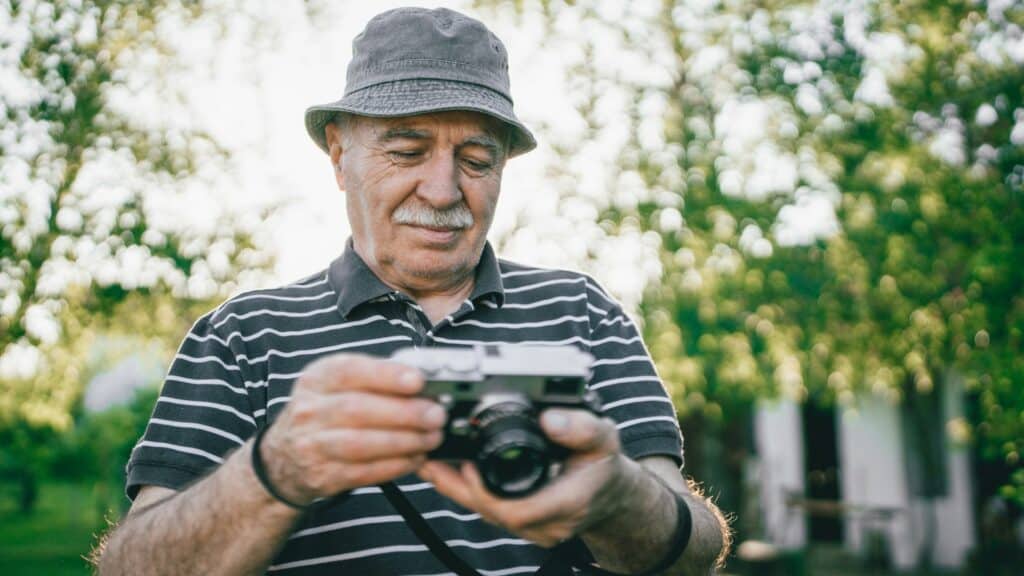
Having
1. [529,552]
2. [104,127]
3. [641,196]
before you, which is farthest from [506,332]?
[641,196]

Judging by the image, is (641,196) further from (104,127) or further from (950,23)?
(104,127)

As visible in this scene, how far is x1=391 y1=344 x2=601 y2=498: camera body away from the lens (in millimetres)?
1549

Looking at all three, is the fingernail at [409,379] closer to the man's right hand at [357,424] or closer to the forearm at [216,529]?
the man's right hand at [357,424]

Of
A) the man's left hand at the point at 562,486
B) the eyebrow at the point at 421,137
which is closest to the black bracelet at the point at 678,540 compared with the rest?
the man's left hand at the point at 562,486

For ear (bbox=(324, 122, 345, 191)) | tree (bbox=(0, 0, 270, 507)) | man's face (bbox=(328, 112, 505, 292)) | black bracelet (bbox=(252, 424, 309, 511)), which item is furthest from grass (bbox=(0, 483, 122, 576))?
black bracelet (bbox=(252, 424, 309, 511))

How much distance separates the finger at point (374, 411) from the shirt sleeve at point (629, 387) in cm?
85

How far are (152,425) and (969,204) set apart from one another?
7642 mm

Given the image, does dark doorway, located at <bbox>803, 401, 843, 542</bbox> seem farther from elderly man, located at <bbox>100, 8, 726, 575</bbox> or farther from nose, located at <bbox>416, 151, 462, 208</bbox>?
nose, located at <bbox>416, 151, 462, 208</bbox>

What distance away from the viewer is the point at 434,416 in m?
1.53

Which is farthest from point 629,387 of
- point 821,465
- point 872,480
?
point 821,465

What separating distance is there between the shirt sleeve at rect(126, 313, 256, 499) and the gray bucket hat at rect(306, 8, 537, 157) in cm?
70

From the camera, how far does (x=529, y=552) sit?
2195mm

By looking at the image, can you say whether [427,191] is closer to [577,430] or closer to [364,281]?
[364,281]

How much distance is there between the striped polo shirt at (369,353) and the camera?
2.09 metres
